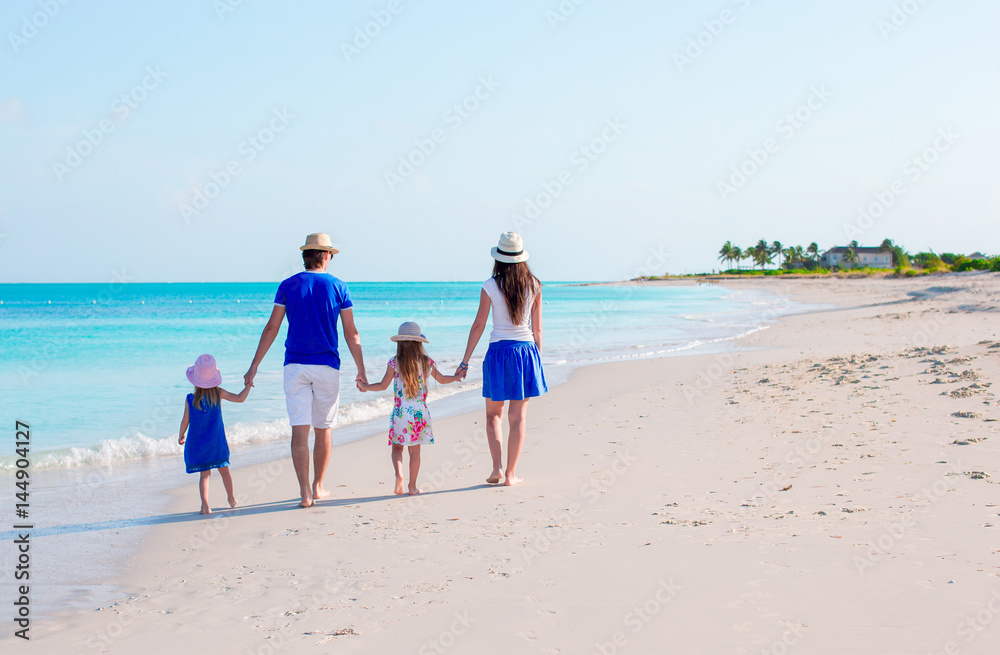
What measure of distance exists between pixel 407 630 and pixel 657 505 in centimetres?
214

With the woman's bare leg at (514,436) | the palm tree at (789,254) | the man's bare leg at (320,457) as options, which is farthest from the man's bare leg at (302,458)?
the palm tree at (789,254)

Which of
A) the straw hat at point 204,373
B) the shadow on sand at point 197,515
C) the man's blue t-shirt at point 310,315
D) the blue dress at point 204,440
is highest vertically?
the man's blue t-shirt at point 310,315

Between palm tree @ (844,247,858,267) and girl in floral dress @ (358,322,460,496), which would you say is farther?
palm tree @ (844,247,858,267)

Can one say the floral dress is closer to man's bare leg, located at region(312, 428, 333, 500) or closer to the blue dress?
man's bare leg, located at region(312, 428, 333, 500)

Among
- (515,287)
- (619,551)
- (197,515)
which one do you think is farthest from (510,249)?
(197,515)

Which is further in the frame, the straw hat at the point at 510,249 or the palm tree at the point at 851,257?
the palm tree at the point at 851,257

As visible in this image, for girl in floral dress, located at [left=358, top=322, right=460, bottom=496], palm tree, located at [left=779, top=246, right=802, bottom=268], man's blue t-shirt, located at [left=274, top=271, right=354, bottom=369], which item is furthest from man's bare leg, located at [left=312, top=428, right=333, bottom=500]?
palm tree, located at [left=779, top=246, right=802, bottom=268]

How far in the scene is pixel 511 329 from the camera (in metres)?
5.14

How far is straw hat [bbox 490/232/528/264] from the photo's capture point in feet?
16.7

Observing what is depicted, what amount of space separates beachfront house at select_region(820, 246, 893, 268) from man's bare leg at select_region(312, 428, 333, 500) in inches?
4620

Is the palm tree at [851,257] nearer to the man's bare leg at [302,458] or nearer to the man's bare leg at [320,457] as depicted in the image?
the man's bare leg at [320,457]

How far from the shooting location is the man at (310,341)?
4840 millimetres

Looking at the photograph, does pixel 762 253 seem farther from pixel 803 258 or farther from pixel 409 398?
pixel 409 398

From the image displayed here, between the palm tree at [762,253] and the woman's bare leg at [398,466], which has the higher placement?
the palm tree at [762,253]
